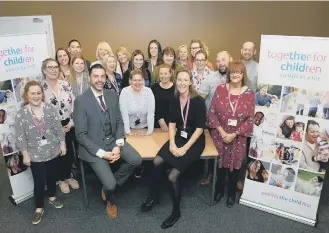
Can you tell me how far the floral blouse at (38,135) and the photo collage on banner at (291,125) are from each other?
2093mm

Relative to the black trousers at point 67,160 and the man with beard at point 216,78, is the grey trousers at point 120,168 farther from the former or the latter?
the man with beard at point 216,78

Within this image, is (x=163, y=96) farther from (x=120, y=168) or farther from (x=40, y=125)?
(x=40, y=125)

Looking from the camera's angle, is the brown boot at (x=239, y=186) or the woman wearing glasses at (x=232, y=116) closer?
the woman wearing glasses at (x=232, y=116)

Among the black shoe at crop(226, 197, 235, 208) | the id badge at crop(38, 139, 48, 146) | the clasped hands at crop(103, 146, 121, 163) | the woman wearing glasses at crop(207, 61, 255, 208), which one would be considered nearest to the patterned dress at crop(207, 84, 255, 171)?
the woman wearing glasses at crop(207, 61, 255, 208)

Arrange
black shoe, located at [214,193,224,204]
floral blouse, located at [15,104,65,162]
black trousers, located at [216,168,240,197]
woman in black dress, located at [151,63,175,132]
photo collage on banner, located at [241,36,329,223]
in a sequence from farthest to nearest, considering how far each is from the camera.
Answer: woman in black dress, located at [151,63,175,132], black shoe, located at [214,193,224,204], black trousers, located at [216,168,240,197], floral blouse, located at [15,104,65,162], photo collage on banner, located at [241,36,329,223]

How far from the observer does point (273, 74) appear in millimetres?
2770

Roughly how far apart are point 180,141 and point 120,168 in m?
0.73

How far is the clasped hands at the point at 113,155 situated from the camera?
2.96 m

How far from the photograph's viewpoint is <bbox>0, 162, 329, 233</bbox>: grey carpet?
115 inches

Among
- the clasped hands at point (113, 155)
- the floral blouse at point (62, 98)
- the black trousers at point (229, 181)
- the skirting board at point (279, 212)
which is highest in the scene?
the floral blouse at point (62, 98)

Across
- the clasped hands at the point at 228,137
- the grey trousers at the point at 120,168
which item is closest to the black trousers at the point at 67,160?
the grey trousers at the point at 120,168

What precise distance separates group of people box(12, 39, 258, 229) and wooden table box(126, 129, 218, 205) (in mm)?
66

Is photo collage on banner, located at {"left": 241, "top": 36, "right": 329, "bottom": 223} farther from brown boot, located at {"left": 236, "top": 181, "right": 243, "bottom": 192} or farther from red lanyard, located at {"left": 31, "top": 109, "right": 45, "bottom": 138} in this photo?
red lanyard, located at {"left": 31, "top": 109, "right": 45, "bottom": 138}

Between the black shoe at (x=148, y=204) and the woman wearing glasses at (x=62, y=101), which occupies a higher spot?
the woman wearing glasses at (x=62, y=101)
